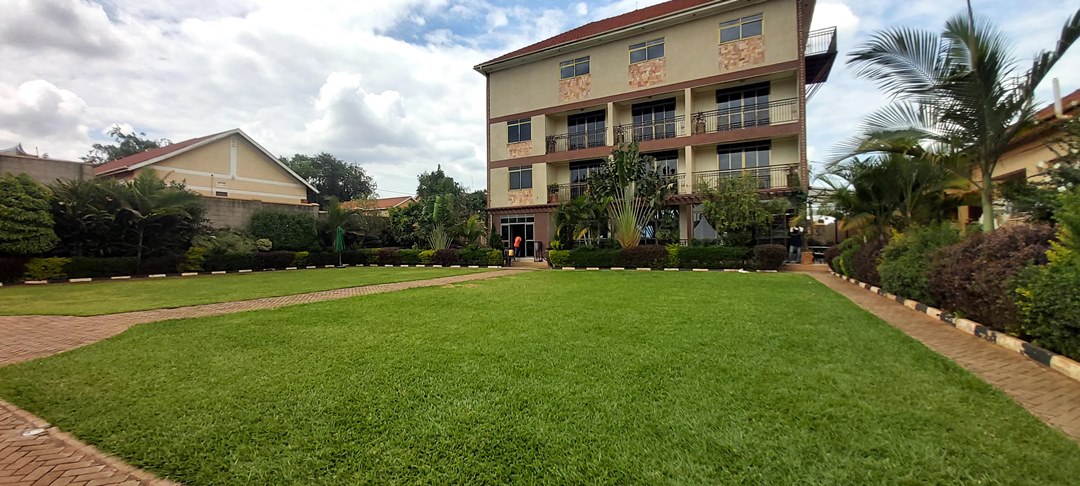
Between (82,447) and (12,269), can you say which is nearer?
(82,447)

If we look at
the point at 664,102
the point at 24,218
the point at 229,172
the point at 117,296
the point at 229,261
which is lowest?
the point at 117,296

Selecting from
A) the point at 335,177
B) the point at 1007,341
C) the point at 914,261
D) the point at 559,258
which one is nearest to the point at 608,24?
the point at 559,258

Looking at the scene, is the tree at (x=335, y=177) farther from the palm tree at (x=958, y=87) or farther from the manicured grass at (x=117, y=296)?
the palm tree at (x=958, y=87)

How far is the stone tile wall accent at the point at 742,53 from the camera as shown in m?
20.0

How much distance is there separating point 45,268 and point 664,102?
2554 cm

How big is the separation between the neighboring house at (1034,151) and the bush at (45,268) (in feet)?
80.1

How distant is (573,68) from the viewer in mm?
25016

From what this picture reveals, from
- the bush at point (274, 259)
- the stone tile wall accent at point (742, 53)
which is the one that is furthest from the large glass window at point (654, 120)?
the bush at point (274, 259)

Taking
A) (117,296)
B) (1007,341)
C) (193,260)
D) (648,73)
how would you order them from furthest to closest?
(648,73) → (193,260) → (117,296) → (1007,341)

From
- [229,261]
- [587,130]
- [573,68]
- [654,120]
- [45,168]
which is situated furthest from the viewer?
[587,130]

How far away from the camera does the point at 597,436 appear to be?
8.50 feet

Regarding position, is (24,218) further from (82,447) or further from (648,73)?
(648,73)

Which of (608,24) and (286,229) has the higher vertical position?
(608,24)

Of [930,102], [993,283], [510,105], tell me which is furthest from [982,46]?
[510,105]
